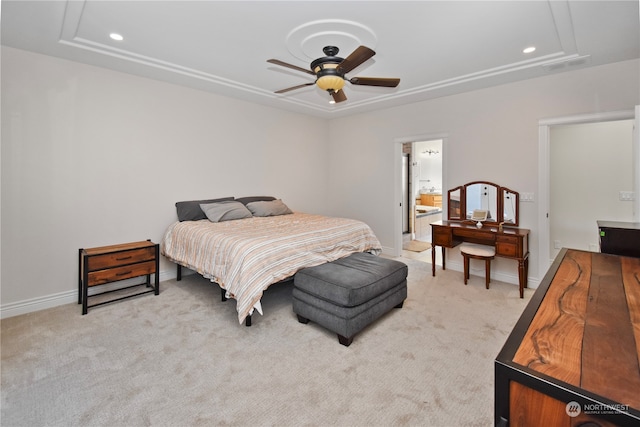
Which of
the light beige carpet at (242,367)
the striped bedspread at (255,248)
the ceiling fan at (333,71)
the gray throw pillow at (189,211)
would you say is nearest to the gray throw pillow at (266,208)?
the striped bedspread at (255,248)

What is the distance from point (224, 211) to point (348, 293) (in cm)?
233

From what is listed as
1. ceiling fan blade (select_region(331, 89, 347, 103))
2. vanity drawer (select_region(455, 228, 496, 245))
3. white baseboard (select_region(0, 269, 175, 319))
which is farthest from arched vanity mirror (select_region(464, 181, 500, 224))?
white baseboard (select_region(0, 269, 175, 319))

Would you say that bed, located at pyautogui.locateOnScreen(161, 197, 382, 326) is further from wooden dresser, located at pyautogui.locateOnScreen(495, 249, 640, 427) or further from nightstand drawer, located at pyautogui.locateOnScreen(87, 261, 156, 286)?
wooden dresser, located at pyautogui.locateOnScreen(495, 249, 640, 427)

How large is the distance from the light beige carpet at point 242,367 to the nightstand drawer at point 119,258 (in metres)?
0.46

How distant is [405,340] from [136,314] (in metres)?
2.63

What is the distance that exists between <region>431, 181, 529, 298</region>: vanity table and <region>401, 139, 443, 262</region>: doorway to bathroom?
1.17 metres

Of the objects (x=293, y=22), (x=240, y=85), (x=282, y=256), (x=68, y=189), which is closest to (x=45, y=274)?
(x=68, y=189)

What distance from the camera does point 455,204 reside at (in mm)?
4383

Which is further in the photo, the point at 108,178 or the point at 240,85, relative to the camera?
the point at 240,85

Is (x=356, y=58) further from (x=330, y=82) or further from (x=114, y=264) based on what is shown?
(x=114, y=264)

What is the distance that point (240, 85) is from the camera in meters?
4.05

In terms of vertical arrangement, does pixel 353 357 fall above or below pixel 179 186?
below

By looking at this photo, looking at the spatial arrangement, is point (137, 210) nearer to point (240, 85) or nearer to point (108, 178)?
point (108, 178)

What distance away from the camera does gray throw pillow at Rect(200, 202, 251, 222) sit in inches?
156
